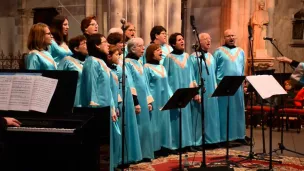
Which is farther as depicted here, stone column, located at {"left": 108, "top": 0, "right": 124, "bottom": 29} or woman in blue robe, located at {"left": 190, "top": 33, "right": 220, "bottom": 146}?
stone column, located at {"left": 108, "top": 0, "right": 124, "bottom": 29}

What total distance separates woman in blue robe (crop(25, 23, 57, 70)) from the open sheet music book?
1552mm

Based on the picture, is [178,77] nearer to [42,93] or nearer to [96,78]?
[96,78]

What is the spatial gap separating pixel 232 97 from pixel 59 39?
12.3 ft

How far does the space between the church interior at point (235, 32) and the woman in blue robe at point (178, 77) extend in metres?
0.28

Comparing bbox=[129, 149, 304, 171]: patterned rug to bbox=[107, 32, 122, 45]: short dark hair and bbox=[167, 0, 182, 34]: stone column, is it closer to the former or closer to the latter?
bbox=[107, 32, 122, 45]: short dark hair

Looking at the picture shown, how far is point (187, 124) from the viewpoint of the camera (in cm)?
866

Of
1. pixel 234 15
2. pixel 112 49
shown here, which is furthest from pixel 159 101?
pixel 234 15

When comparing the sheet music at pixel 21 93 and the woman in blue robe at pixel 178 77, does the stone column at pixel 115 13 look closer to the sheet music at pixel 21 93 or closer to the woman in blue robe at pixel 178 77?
the woman in blue robe at pixel 178 77

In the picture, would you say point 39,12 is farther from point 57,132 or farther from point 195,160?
point 57,132

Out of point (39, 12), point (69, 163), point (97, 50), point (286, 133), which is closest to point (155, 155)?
point (97, 50)

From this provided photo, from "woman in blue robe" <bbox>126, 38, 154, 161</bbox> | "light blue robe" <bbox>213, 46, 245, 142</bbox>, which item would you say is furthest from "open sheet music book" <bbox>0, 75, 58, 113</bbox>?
"light blue robe" <bbox>213, 46, 245, 142</bbox>

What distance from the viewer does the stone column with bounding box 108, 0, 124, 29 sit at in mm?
9523

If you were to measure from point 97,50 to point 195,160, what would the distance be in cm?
260

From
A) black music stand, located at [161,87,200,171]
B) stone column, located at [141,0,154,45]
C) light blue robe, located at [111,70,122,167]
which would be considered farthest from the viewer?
stone column, located at [141,0,154,45]
